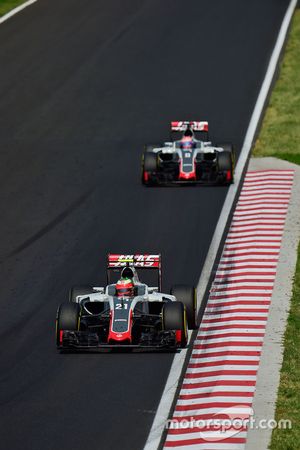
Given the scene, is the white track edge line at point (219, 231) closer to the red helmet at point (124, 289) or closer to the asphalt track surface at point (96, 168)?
the asphalt track surface at point (96, 168)

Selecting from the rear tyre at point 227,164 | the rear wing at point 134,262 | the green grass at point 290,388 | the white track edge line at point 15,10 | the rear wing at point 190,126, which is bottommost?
the green grass at point 290,388

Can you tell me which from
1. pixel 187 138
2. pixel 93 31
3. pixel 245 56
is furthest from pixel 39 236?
pixel 93 31

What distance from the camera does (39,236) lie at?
34.1 meters

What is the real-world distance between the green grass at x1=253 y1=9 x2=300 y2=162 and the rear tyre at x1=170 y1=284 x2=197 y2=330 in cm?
1396

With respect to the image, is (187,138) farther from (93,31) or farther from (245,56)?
(93,31)

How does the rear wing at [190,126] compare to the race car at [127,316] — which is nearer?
the race car at [127,316]

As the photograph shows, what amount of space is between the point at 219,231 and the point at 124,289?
8159 millimetres

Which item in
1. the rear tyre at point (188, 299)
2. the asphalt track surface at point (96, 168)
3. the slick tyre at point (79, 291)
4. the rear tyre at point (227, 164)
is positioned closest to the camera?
the asphalt track surface at point (96, 168)

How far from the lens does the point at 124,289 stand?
26.3m

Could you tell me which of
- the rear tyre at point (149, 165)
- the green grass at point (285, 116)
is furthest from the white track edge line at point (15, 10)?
the rear tyre at point (149, 165)

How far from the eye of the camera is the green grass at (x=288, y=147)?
22578 millimetres

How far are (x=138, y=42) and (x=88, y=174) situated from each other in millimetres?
16184

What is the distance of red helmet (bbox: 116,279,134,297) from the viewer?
1033 inches

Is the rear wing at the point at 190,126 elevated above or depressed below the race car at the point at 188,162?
above
